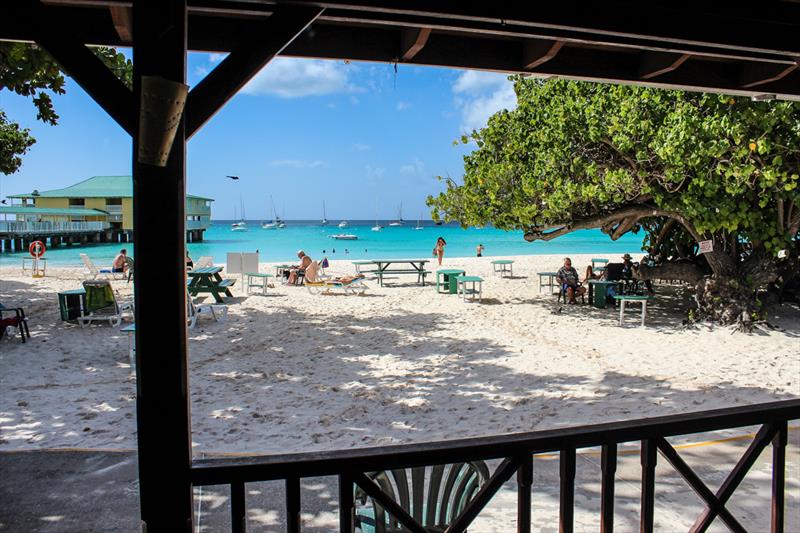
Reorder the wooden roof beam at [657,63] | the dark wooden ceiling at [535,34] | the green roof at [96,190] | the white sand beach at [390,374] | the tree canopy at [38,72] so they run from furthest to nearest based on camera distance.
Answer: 1. the green roof at [96,190]
2. the tree canopy at [38,72]
3. the white sand beach at [390,374]
4. the wooden roof beam at [657,63]
5. the dark wooden ceiling at [535,34]

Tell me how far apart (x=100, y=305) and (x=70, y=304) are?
24.2 inches

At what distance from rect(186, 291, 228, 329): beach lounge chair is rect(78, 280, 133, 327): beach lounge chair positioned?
124cm

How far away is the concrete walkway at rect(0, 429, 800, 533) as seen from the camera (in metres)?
3.67

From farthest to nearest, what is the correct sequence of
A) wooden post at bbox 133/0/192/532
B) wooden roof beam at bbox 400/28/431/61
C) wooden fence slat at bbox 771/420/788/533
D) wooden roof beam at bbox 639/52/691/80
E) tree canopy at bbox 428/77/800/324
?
tree canopy at bbox 428/77/800/324, wooden roof beam at bbox 639/52/691/80, wooden roof beam at bbox 400/28/431/61, wooden fence slat at bbox 771/420/788/533, wooden post at bbox 133/0/192/532

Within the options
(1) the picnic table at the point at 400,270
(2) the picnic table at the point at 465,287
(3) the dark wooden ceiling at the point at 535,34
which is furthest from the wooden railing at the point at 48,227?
(3) the dark wooden ceiling at the point at 535,34

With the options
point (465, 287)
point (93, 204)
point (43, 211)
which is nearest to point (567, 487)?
point (465, 287)

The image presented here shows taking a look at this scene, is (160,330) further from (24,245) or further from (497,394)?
(24,245)

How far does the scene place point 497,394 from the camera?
7078 mm

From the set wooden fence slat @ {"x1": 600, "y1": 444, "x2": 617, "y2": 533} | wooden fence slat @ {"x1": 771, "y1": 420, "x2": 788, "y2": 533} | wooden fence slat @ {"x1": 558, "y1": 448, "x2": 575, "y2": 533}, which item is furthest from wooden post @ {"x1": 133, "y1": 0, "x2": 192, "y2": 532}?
wooden fence slat @ {"x1": 771, "y1": 420, "x2": 788, "y2": 533}

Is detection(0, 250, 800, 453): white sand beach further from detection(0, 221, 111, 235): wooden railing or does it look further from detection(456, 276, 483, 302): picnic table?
detection(0, 221, 111, 235): wooden railing

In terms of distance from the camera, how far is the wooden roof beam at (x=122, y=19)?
243 centimetres

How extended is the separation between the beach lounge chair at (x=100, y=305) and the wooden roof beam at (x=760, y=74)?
11.0 metres

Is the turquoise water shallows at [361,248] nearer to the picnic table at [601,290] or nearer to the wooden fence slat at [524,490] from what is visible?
the picnic table at [601,290]

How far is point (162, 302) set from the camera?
1758 mm
